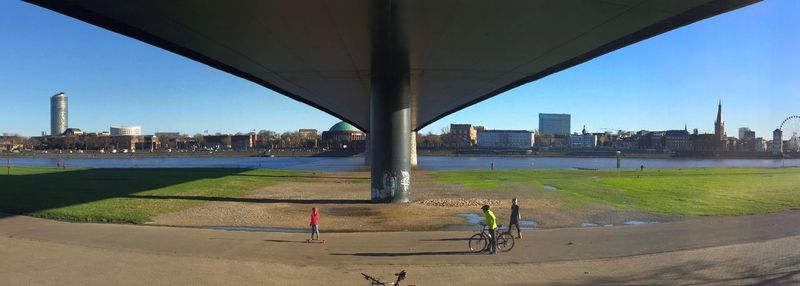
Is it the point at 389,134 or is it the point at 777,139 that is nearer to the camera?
the point at 389,134

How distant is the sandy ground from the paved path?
229cm

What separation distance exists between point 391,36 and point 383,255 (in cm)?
1035

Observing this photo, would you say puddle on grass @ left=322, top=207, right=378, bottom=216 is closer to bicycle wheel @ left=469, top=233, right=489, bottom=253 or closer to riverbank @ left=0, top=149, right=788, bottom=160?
bicycle wheel @ left=469, top=233, right=489, bottom=253

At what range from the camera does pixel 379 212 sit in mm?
23516

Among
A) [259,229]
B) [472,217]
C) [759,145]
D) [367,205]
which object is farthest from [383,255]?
[759,145]

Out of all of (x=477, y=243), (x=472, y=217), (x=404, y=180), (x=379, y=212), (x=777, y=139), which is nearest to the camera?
(x=477, y=243)

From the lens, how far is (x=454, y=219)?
68.4ft

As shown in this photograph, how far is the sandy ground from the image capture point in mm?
19703

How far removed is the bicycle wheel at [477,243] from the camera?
14086 millimetres

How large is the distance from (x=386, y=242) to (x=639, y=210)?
Result: 1327 cm

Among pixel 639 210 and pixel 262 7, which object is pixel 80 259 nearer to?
pixel 262 7

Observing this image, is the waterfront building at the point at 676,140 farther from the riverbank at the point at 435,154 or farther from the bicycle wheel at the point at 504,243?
the bicycle wheel at the point at 504,243

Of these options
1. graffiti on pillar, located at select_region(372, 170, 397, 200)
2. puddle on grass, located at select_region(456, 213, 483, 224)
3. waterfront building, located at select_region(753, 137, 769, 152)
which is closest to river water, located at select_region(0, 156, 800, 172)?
waterfront building, located at select_region(753, 137, 769, 152)

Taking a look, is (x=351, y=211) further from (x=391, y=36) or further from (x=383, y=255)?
(x=383, y=255)
